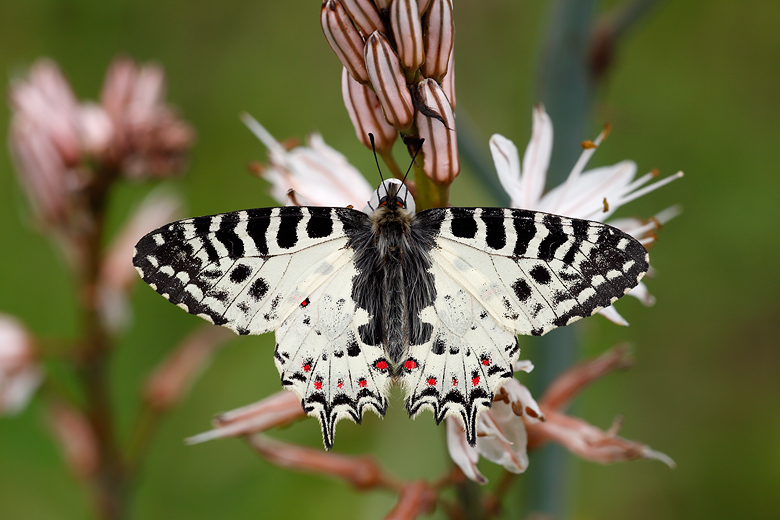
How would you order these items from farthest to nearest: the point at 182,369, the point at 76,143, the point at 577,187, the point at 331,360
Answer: the point at 182,369
the point at 76,143
the point at 577,187
the point at 331,360

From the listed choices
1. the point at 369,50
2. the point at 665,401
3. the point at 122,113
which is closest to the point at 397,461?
the point at 665,401

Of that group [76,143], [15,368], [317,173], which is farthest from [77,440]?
[317,173]

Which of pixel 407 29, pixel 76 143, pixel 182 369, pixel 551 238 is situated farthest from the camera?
pixel 182 369

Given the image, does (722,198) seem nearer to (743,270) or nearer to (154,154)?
(743,270)

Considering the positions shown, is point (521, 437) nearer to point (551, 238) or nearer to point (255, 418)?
point (551, 238)

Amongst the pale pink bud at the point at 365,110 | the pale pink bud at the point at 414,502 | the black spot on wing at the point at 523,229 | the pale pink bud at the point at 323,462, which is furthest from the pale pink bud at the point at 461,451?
the pale pink bud at the point at 365,110

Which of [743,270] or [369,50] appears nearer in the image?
[369,50]

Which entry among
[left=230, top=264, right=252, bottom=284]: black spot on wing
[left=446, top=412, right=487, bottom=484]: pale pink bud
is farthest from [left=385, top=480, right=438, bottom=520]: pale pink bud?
[left=230, top=264, right=252, bottom=284]: black spot on wing

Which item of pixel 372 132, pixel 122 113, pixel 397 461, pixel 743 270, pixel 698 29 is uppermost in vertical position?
pixel 698 29
